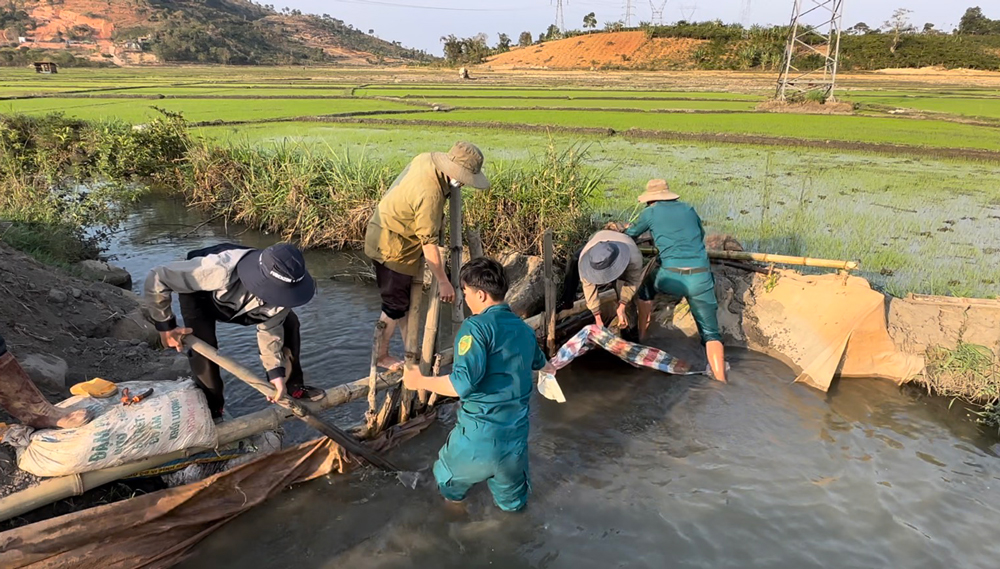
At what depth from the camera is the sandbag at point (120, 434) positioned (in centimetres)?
238

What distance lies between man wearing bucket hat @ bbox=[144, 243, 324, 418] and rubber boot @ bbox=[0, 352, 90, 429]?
495mm

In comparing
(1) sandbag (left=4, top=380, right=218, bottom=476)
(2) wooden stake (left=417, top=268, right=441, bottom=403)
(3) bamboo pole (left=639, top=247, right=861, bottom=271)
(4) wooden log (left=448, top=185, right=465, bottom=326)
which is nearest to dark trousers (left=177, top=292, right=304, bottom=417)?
(1) sandbag (left=4, top=380, right=218, bottom=476)

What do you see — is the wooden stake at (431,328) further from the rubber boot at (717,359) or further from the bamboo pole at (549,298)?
the rubber boot at (717,359)

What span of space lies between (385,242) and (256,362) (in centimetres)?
186

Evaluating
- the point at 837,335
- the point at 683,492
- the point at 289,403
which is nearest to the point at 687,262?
the point at 837,335

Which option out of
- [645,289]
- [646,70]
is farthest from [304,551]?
[646,70]

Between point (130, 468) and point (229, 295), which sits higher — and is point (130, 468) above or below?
below

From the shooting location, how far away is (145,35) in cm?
6969

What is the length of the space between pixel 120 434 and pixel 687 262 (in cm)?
407

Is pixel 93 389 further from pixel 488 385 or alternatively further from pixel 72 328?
pixel 72 328

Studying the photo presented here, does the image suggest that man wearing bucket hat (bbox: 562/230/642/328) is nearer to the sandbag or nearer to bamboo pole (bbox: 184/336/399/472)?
bamboo pole (bbox: 184/336/399/472)

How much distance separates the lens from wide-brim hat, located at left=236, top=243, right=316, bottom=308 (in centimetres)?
272

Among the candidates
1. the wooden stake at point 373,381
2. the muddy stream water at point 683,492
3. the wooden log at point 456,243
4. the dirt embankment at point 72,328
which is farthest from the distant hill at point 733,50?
the dirt embankment at point 72,328

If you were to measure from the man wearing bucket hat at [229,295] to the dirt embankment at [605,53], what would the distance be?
167 feet
